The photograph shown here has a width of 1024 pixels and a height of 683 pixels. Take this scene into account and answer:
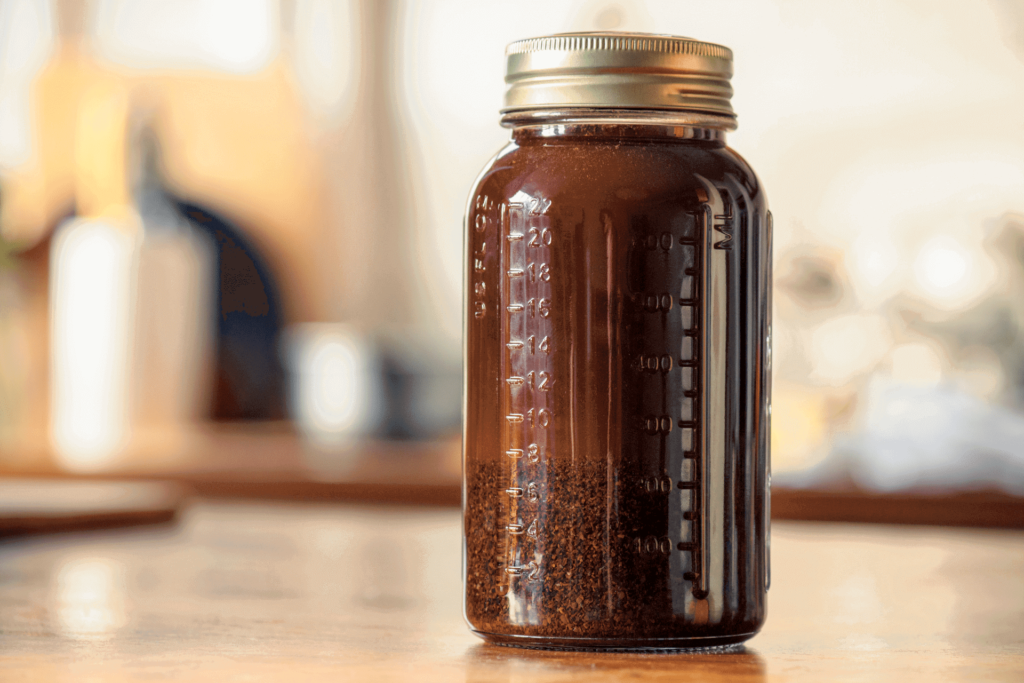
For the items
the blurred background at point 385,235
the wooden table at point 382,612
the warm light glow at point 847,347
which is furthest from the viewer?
the warm light glow at point 847,347

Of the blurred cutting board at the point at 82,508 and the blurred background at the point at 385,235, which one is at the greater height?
the blurred background at the point at 385,235

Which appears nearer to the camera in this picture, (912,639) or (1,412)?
(912,639)

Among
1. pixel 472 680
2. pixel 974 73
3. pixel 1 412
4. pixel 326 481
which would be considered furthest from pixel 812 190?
pixel 472 680

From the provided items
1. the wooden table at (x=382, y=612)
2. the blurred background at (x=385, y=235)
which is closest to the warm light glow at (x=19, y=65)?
the blurred background at (x=385, y=235)

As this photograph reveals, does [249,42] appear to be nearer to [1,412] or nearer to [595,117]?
[1,412]

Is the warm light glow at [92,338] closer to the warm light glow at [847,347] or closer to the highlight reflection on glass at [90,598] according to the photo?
the warm light glow at [847,347]

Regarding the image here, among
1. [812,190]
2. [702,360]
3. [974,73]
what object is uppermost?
[974,73]
